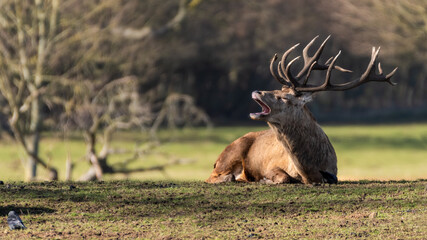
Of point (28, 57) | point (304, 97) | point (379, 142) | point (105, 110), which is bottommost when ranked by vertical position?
point (379, 142)

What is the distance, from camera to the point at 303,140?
10.8m

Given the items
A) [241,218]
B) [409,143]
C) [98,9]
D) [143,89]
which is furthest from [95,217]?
[409,143]

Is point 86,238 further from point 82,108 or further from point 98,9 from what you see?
point 98,9

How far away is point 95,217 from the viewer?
8797mm

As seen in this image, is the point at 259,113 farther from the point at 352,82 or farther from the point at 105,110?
the point at 105,110

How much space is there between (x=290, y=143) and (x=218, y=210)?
2.09m

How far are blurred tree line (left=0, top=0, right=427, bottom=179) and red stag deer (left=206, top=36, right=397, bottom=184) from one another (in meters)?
11.5

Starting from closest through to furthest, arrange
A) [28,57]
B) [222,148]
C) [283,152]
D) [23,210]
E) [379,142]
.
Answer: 1. [23,210]
2. [283,152]
3. [28,57]
4. [222,148]
5. [379,142]

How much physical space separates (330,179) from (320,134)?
68 centimetres

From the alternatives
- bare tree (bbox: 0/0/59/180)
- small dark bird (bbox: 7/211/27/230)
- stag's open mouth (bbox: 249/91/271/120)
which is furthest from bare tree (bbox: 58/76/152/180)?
small dark bird (bbox: 7/211/27/230)

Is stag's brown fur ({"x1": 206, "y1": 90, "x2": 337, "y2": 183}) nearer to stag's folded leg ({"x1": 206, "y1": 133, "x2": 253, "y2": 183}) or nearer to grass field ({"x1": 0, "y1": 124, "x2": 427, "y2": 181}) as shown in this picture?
stag's folded leg ({"x1": 206, "y1": 133, "x2": 253, "y2": 183})

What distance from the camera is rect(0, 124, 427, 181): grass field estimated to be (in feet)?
94.8

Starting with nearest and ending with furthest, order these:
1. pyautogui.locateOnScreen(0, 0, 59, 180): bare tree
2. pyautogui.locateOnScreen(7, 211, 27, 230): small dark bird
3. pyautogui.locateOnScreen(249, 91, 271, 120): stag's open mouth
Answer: pyautogui.locateOnScreen(7, 211, 27, 230): small dark bird, pyautogui.locateOnScreen(249, 91, 271, 120): stag's open mouth, pyautogui.locateOnScreen(0, 0, 59, 180): bare tree

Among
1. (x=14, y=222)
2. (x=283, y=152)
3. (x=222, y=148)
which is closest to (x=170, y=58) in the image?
(x=222, y=148)
